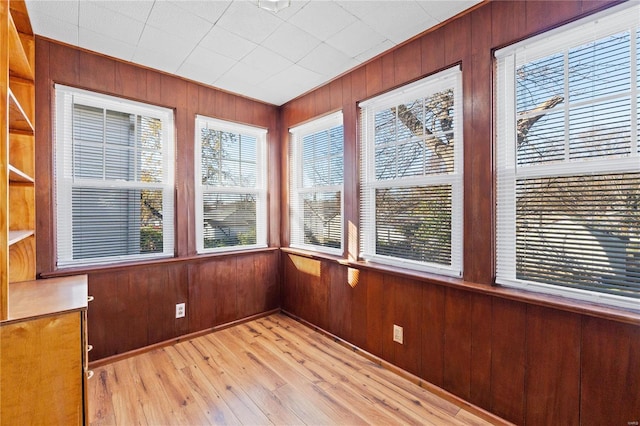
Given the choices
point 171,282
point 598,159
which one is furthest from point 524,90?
point 171,282

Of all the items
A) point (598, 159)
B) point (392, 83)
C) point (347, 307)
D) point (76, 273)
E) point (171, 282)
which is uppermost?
point (392, 83)

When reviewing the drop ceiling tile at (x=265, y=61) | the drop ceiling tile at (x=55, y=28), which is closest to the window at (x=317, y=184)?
the drop ceiling tile at (x=265, y=61)

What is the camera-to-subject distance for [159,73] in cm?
272

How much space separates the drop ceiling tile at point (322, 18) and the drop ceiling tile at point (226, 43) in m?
0.47

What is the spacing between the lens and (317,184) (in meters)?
3.21

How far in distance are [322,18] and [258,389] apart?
2664mm

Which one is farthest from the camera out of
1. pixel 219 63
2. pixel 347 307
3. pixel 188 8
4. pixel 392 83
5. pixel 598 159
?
pixel 347 307

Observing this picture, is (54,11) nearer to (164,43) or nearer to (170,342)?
(164,43)

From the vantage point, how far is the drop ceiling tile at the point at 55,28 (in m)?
1.96

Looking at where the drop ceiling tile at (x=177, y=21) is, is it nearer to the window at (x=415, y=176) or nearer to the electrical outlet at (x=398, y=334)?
the window at (x=415, y=176)

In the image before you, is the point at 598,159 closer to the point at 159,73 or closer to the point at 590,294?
the point at 590,294

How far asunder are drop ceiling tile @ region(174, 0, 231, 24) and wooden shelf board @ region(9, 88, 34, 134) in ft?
3.68

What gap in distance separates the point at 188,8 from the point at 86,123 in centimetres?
140

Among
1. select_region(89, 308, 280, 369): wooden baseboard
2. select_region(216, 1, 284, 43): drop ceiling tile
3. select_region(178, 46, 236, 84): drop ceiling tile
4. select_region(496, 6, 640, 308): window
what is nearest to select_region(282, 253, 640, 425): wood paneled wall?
select_region(496, 6, 640, 308): window
